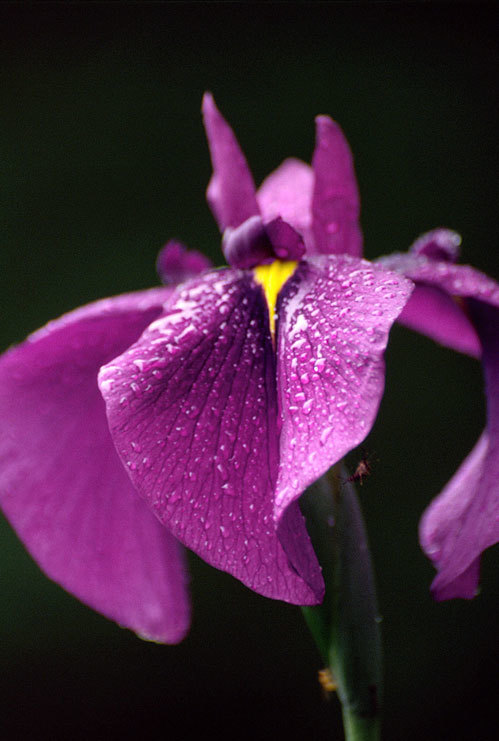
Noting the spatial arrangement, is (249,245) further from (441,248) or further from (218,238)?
(218,238)

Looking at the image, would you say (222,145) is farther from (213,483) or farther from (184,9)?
(184,9)

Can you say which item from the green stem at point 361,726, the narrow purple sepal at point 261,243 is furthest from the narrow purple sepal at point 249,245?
the green stem at point 361,726

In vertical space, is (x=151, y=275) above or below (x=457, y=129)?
below

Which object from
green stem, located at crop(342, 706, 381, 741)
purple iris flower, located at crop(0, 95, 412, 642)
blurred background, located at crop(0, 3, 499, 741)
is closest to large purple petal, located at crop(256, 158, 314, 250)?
purple iris flower, located at crop(0, 95, 412, 642)

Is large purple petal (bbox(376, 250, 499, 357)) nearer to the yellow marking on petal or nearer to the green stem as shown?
the yellow marking on petal

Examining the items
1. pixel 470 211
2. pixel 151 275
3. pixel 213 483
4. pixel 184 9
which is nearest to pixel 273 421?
pixel 213 483

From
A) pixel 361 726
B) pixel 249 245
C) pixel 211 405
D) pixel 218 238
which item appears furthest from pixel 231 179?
pixel 218 238
